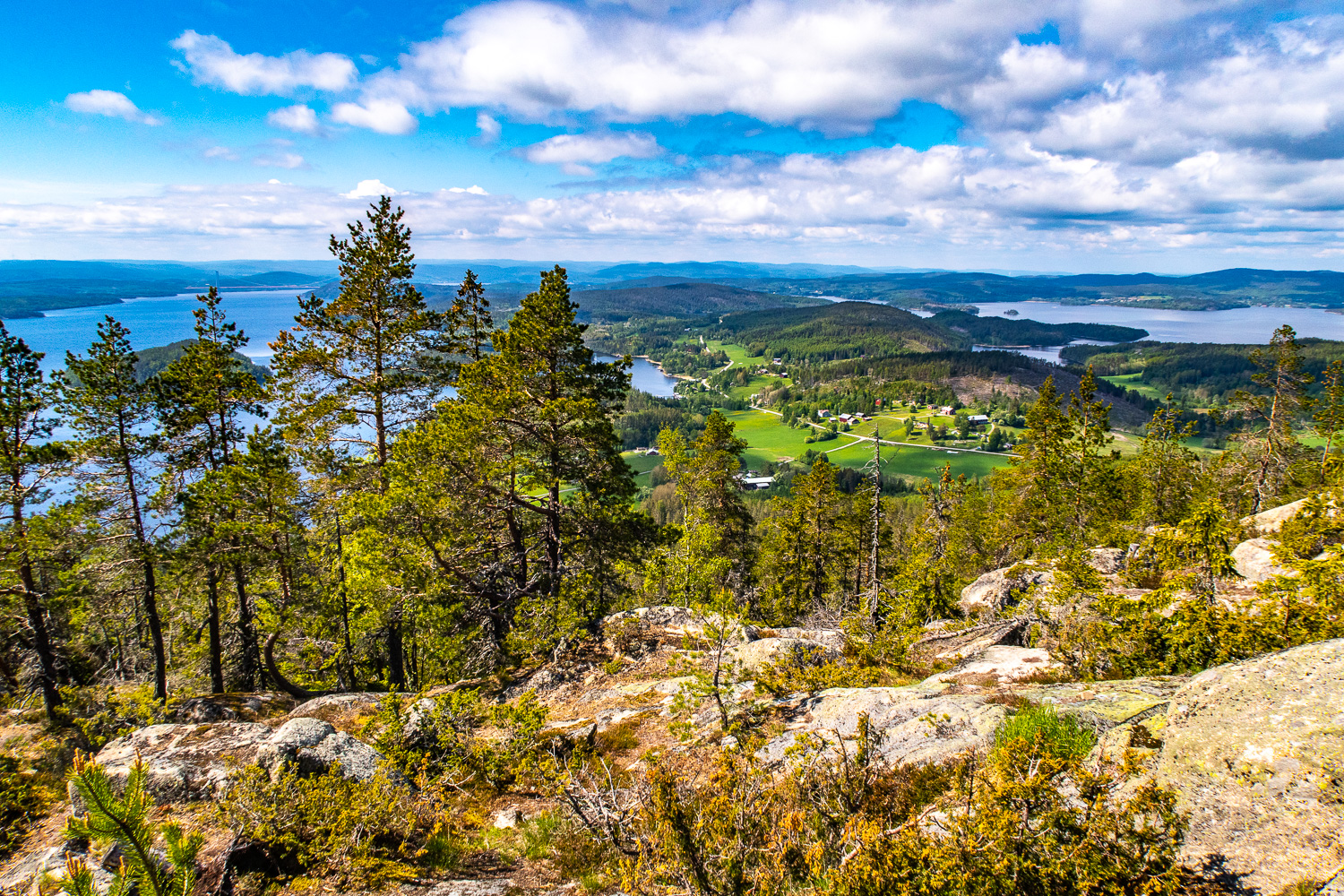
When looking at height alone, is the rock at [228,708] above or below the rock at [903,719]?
below

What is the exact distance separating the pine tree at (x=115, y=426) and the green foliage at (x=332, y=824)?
13574 millimetres

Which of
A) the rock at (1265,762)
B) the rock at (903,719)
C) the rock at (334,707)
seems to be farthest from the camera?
the rock at (334,707)

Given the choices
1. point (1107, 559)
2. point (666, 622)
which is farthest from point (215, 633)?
point (1107, 559)

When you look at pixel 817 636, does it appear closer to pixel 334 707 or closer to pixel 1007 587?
pixel 1007 587

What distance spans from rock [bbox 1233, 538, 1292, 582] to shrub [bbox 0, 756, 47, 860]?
26722mm

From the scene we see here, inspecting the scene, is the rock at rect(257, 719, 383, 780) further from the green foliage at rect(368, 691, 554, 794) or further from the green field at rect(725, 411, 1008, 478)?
the green field at rect(725, 411, 1008, 478)

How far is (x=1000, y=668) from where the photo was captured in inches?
505

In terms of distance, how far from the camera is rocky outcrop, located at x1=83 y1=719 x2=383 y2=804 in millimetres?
8477

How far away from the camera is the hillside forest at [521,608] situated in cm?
512

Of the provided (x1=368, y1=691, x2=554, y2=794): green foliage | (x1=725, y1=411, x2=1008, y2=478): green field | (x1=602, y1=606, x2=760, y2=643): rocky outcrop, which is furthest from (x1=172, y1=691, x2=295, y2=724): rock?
(x1=725, y1=411, x2=1008, y2=478): green field

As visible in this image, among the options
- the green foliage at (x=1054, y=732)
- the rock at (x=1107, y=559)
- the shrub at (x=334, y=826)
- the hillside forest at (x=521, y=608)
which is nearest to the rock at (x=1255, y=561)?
the hillside forest at (x=521, y=608)

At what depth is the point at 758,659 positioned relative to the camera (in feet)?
50.3

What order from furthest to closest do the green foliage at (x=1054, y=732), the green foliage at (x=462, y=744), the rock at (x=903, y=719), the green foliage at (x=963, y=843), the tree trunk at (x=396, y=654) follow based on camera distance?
the tree trunk at (x=396, y=654) < the green foliage at (x=462, y=744) < the rock at (x=903, y=719) < the green foliage at (x=1054, y=732) < the green foliage at (x=963, y=843)

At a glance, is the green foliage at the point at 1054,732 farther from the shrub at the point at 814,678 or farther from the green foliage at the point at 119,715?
the green foliage at the point at 119,715
